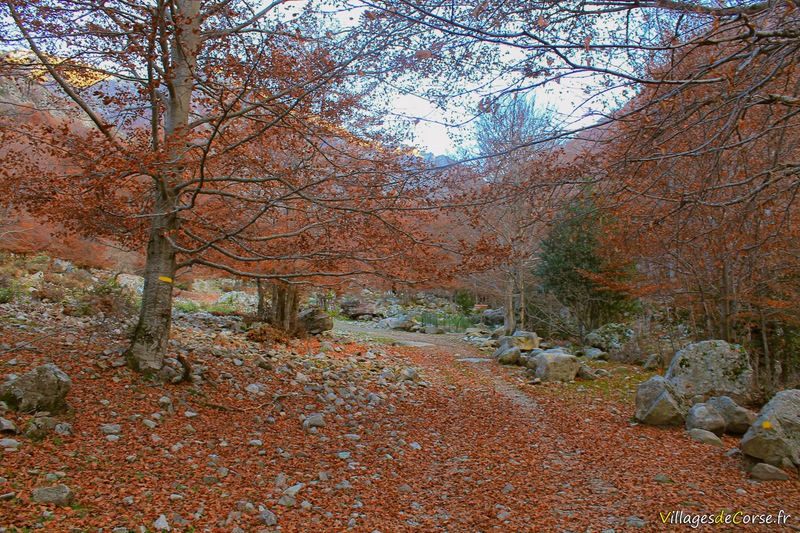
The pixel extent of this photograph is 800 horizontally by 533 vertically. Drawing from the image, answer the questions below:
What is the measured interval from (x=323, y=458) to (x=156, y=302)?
2630 mm

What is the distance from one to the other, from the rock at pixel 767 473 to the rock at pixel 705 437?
3.40ft

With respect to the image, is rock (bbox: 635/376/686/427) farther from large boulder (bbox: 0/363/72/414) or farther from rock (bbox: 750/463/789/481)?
large boulder (bbox: 0/363/72/414)

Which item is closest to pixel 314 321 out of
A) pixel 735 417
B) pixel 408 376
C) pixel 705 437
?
pixel 408 376

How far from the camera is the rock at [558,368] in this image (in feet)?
29.6

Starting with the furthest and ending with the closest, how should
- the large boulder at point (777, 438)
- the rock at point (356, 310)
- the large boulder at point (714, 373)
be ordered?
the rock at point (356, 310), the large boulder at point (714, 373), the large boulder at point (777, 438)

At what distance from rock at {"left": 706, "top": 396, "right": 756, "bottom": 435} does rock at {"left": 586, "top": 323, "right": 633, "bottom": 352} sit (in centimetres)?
614

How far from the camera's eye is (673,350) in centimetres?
1063

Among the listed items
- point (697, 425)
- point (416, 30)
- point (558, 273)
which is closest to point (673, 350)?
point (558, 273)

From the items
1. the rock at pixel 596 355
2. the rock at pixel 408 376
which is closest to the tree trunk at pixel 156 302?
the rock at pixel 408 376

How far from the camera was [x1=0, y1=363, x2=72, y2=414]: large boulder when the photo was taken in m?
3.77

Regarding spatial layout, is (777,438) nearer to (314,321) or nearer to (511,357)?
(511,357)

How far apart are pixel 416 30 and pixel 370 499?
3.85 m

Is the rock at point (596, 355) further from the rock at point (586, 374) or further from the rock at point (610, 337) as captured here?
the rock at point (586, 374)

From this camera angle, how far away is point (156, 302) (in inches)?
211
